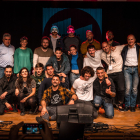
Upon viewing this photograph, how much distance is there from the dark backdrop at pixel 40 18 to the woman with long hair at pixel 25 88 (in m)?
1.63

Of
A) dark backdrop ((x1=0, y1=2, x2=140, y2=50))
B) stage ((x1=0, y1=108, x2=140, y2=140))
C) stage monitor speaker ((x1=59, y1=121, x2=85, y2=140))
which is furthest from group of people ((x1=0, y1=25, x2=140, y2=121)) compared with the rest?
stage monitor speaker ((x1=59, y1=121, x2=85, y2=140))

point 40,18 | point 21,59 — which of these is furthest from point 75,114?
point 40,18

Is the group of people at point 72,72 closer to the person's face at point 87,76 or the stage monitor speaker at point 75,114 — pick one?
the person's face at point 87,76

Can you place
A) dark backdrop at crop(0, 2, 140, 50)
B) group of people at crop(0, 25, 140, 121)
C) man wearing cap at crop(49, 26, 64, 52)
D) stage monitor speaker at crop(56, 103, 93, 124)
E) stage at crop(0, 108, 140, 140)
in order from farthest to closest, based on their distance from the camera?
1. dark backdrop at crop(0, 2, 140, 50)
2. man wearing cap at crop(49, 26, 64, 52)
3. group of people at crop(0, 25, 140, 121)
4. stage monitor speaker at crop(56, 103, 93, 124)
5. stage at crop(0, 108, 140, 140)

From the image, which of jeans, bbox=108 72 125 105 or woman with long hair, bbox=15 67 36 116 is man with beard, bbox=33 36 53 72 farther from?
jeans, bbox=108 72 125 105

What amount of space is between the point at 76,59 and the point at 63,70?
17.0 inches

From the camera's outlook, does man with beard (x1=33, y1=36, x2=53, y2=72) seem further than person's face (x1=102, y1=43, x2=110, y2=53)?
Yes

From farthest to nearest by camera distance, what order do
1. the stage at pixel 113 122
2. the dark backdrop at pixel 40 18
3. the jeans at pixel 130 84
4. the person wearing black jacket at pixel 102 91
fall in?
the dark backdrop at pixel 40 18 < the jeans at pixel 130 84 < the person wearing black jacket at pixel 102 91 < the stage at pixel 113 122

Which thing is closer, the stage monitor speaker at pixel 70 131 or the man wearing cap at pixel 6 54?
the stage monitor speaker at pixel 70 131

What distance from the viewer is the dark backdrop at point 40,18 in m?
5.69

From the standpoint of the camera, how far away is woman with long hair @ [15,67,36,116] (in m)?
4.30

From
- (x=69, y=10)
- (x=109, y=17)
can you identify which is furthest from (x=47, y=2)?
(x=109, y=17)

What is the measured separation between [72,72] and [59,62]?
16.0 inches

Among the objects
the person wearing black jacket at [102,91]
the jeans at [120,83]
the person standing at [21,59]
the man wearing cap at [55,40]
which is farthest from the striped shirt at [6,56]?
the jeans at [120,83]
